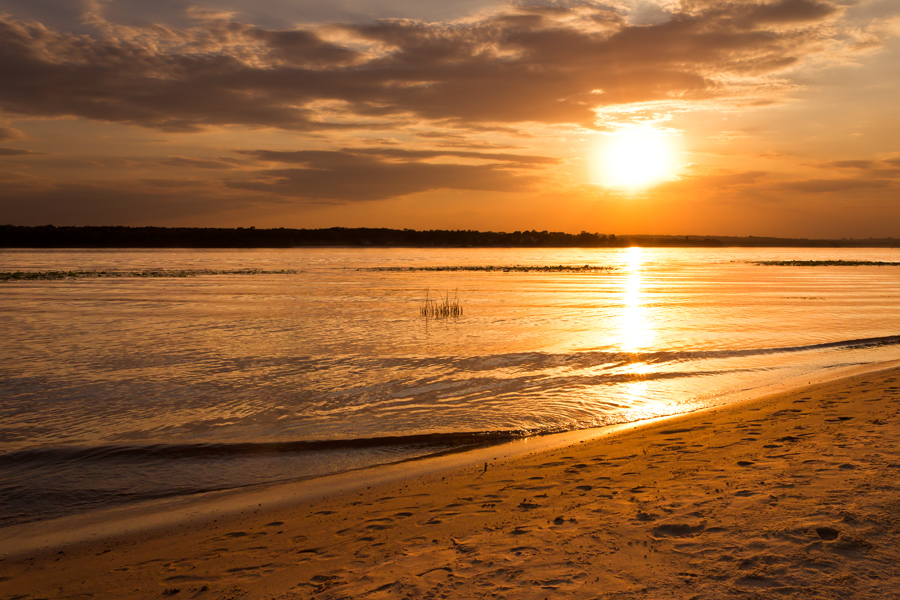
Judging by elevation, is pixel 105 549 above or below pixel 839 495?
below

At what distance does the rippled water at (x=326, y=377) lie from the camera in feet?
32.8

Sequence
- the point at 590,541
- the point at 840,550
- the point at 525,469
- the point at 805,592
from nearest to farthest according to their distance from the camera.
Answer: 1. the point at 805,592
2. the point at 840,550
3. the point at 590,541
4. the point at 525,469

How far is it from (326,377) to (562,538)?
1112 cm

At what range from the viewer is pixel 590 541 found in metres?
5.81

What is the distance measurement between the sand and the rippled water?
226cm

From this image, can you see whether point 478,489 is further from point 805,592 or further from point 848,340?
point 848,340

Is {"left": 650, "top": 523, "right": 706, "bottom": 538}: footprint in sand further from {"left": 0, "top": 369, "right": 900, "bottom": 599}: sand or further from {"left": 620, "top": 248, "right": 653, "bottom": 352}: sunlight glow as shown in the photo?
{"left": 620, "top": 248, "right": 653, "bottom": 352}: sunlight glow

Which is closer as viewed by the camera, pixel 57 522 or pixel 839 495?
pixel 839 495

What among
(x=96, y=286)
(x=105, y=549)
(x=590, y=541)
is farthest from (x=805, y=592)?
(x=96, y=286)

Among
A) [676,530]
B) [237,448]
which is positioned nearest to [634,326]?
[237,448]

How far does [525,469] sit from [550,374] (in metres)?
8.02

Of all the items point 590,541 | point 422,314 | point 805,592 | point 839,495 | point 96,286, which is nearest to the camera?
point 805,592

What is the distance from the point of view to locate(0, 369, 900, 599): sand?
5016mm

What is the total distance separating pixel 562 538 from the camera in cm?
591
